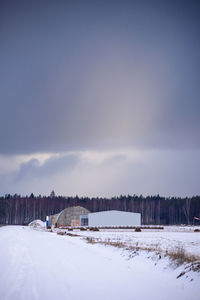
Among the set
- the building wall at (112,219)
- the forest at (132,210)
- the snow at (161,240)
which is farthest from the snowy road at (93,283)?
the forest at (132,210)

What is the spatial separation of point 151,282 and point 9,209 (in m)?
116

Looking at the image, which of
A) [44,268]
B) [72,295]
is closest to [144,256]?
[44,268]

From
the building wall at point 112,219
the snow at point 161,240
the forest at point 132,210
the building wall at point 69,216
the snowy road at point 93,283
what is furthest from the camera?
the forest at point 132,210

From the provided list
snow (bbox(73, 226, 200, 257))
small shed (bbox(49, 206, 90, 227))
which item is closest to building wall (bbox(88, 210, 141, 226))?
small shed (bbox(49, 206, 90, 227))

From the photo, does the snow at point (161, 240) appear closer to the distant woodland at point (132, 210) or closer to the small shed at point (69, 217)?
the small shed at point (69, 217)

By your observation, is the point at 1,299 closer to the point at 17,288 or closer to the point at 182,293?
the point at 17,288

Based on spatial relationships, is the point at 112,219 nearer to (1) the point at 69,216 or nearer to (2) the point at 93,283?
(1) the point at 69,216

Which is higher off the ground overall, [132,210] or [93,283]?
[93,283]

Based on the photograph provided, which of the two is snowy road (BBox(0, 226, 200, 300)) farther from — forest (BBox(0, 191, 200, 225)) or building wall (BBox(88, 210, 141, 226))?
forest (BBox(0, 191, 200, 225))

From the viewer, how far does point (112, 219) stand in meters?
68.4

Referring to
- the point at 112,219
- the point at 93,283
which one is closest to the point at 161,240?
the point at 93,283

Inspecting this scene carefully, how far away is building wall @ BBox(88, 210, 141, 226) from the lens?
68.1 metres

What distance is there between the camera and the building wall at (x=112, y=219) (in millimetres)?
68125

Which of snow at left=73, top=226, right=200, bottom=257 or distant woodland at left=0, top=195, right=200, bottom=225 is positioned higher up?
snow at left=73, top=226, right=200, bottom=257
